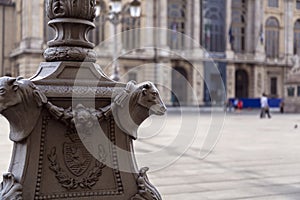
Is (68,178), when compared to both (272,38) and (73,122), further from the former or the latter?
(272,38)

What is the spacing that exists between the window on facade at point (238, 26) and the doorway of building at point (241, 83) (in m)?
2.43

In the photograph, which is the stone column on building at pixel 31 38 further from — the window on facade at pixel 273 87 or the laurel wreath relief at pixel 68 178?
the laurel wreath relief at pixel 68 178

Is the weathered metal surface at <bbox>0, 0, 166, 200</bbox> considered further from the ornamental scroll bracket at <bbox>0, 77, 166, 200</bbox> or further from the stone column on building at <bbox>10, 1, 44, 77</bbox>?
the stone column on building at <bbox>10, 1, 44, 77</bbox>

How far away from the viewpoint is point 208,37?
1732 inches

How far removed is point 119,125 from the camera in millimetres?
3273

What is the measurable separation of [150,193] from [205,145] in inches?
283

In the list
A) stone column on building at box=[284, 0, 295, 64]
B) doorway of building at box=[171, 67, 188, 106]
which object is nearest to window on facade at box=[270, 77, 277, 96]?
stone column on building at box=[284, 0, 295, 64]

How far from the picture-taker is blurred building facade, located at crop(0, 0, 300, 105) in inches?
1515

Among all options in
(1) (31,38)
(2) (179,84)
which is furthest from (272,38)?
(2) (179,84)

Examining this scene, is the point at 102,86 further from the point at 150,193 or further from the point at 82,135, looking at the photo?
the point at 150,193

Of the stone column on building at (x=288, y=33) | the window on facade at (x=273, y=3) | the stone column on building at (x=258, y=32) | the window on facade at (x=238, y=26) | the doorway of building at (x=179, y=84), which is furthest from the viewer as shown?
the stone column on building at (x=288, y=33)

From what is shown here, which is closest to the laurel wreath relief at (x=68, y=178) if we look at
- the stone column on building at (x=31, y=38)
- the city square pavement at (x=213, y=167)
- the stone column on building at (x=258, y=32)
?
the city square pavement at (x=213, y=167)

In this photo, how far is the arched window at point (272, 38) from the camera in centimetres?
4972

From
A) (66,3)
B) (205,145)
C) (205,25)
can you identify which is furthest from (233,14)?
(66,3)
